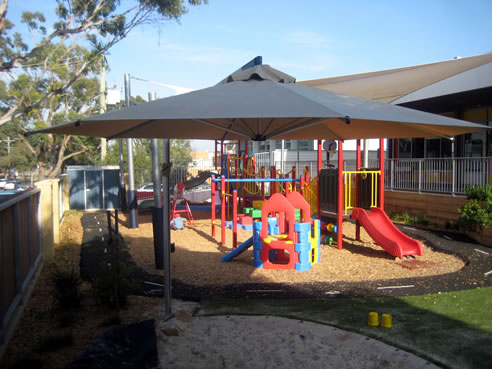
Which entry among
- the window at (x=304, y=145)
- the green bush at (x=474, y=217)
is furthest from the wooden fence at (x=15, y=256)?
the window at (x=304, y=145)

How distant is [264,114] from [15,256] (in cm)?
379

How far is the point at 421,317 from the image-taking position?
4.62 meters

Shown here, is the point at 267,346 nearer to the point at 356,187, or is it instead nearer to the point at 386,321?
the point at 386,321

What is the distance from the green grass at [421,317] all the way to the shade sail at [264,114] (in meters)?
2.04

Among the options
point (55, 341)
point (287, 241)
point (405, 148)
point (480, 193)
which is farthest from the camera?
point (405, 148)

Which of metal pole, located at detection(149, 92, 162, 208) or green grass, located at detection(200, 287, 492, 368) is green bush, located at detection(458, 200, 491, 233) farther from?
metal pole, located at detection(149, 92, 162, 208)

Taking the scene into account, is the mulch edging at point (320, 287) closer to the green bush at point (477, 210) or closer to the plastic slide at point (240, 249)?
the plastic slide at point (240, 249)

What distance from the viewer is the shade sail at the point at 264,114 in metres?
3.13

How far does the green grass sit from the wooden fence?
2.08 meters

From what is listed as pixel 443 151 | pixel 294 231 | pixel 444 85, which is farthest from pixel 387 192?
pixel 294 231

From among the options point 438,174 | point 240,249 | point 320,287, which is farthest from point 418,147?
point 320,287

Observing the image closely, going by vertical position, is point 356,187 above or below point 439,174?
below

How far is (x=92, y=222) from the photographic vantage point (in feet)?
48.2

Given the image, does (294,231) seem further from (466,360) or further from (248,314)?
(466,360)
